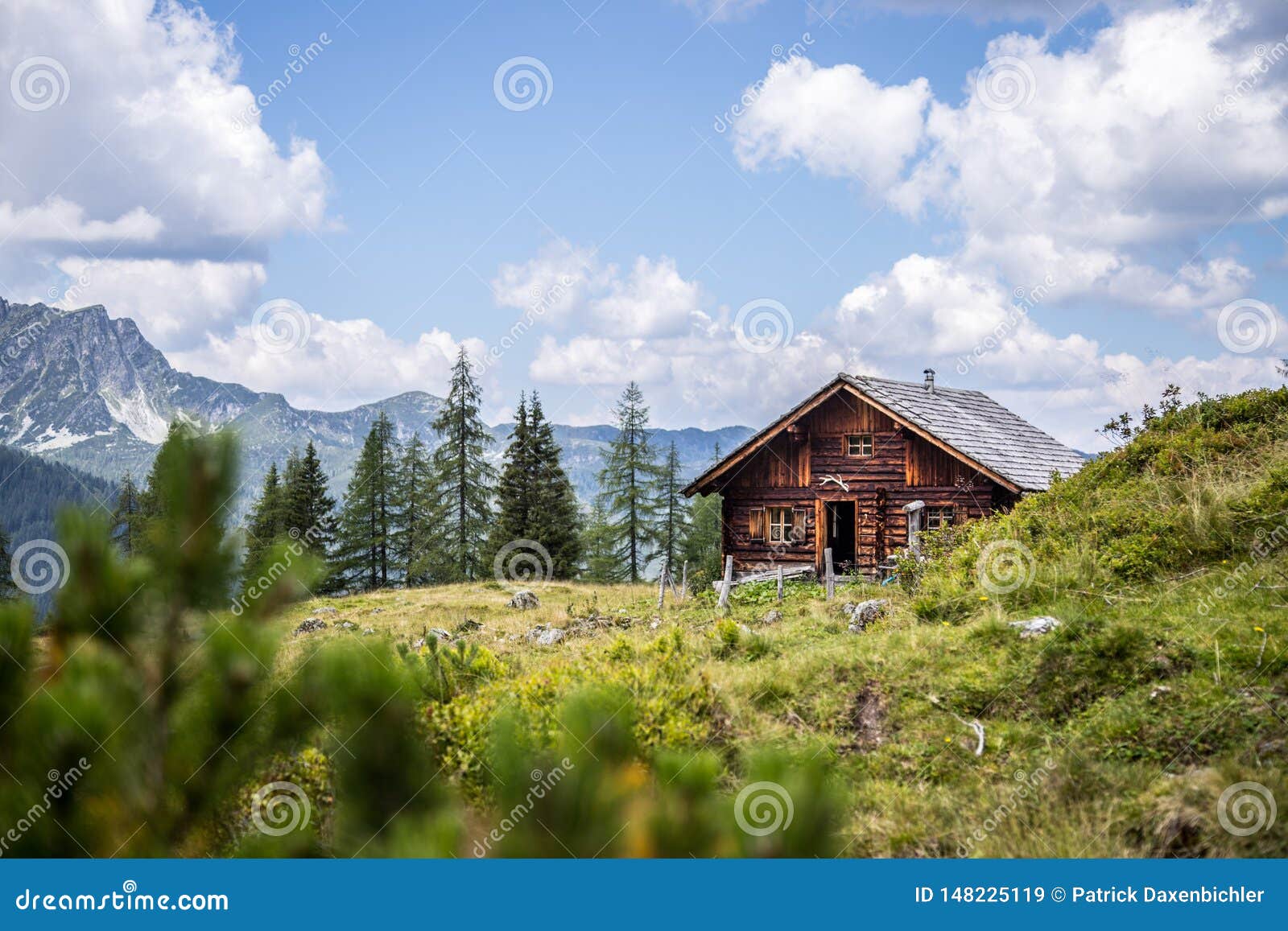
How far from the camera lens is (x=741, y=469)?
2452 centimetres

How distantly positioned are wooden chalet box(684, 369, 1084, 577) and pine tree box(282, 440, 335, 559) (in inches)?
875

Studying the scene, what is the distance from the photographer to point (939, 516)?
2145 centimetres

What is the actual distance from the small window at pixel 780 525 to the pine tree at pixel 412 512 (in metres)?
23.3

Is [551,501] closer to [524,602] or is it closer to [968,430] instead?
[524,602]

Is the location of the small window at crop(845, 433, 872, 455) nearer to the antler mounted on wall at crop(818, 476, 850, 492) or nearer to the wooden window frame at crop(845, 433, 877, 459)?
the wooden window frame at crop(845, 433, 877, 459)

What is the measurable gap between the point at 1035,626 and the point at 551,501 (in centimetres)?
3286

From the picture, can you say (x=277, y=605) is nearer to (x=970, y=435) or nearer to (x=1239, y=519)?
(x=1239, y=519)

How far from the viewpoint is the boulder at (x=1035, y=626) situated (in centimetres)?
925

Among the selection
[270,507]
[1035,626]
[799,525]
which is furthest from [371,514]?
[1035,626]

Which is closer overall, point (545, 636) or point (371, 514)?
point (545, 636)

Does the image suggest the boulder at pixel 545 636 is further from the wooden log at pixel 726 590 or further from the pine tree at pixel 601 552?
the pine tree at pixel 601 552

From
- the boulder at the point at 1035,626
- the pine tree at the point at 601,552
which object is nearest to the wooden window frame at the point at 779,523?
the boulder at the point at 1035,626

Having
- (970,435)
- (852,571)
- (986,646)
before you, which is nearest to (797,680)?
(986,646)

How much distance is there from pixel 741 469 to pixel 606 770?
881 inches
